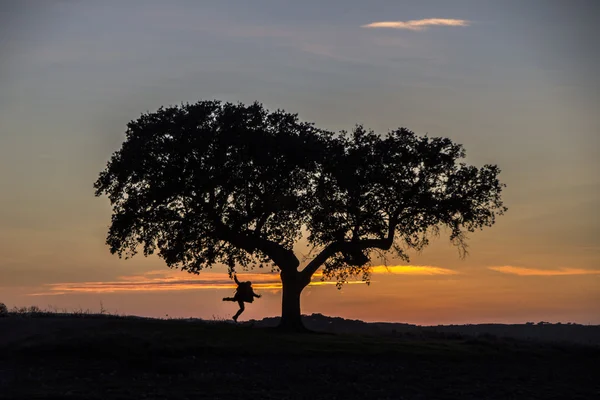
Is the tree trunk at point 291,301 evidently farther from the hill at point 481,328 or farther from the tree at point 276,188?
the hill at point 481,328

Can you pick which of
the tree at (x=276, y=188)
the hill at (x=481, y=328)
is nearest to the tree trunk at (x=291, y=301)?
the tree at (x=276, y=188)

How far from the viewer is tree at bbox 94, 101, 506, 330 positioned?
54.8 metres

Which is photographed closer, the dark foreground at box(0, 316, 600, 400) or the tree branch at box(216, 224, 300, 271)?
the dark foreground at box(0, 316, 600, 400)

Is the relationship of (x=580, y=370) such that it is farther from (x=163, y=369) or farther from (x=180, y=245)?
(x=180, y=245)

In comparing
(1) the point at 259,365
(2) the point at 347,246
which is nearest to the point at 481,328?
(2) the point at 347,246

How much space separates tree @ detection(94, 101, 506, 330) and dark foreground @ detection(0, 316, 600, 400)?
7011mm

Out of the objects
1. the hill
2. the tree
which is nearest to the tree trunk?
the tree

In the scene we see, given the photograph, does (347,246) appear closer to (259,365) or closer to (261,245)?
(261,245)

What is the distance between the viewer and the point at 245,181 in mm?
55062

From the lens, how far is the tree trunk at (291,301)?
55844 millimetres

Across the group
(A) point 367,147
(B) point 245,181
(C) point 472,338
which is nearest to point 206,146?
(B) point 245,181

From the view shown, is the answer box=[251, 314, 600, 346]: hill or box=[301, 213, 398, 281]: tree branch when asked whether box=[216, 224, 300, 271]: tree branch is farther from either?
box=[251, 314, 600, 346]: hill

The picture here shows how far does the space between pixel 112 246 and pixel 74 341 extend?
1390 cm

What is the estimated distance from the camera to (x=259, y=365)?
4050 centimetres
